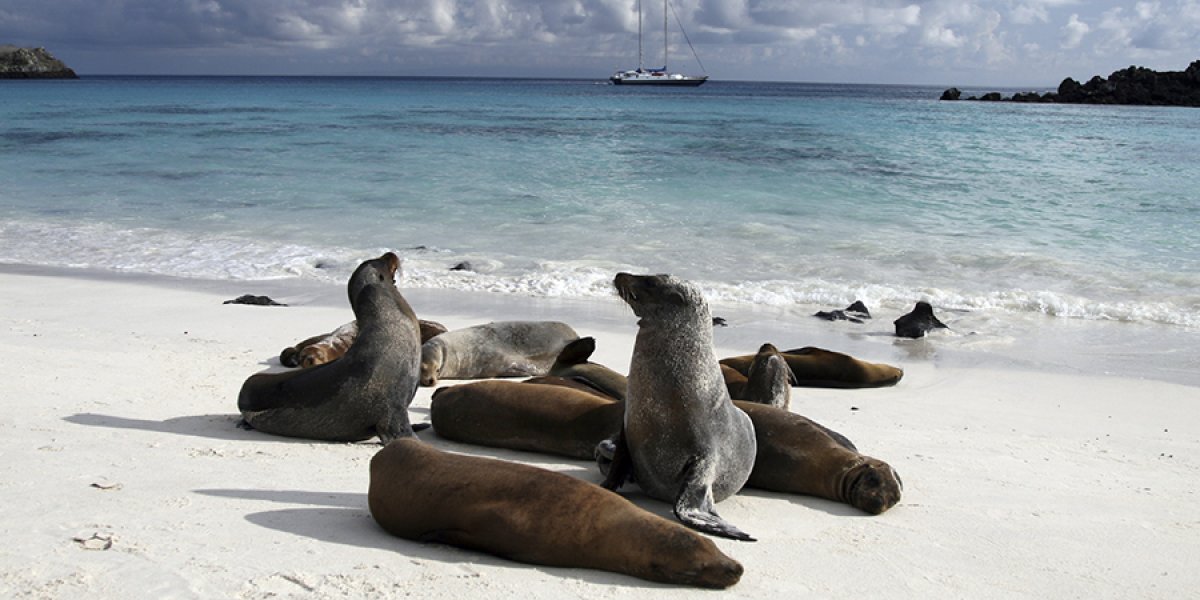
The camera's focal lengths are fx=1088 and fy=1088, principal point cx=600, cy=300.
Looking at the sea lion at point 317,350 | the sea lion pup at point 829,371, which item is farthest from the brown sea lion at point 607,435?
the sea lion pup at point 829,371

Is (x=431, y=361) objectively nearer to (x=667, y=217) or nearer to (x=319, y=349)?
(x=319, y=349)

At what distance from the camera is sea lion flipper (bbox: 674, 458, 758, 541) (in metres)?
3.88

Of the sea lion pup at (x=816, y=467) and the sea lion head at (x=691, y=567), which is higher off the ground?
the sea lion head at (x=691, y=567)

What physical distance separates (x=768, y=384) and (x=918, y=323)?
11.7 ft

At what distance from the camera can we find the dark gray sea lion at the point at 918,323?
9.13 m

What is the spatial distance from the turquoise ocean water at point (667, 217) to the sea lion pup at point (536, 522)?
6244 millimetres

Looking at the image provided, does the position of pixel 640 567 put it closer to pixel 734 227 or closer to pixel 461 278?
pixel 461 278

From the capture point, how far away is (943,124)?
47.5 meters

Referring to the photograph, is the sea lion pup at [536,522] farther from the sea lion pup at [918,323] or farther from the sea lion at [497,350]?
the sea lion pup at [918,323]

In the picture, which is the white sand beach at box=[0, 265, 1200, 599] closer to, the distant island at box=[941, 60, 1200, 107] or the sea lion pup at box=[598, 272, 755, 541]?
the sea lion pup at box=[598, 272, 755, 541]

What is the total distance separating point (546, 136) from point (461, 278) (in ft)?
77.9

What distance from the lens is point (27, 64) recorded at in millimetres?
119062

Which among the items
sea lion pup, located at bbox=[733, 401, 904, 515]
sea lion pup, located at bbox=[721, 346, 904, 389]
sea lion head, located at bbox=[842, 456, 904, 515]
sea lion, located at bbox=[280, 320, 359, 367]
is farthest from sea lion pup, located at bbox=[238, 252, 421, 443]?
sea lion pup, located at bbox=[721, 346, 904, 389]

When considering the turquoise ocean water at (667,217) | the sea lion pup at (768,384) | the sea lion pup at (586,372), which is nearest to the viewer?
the sea lion pup at (768,384)
